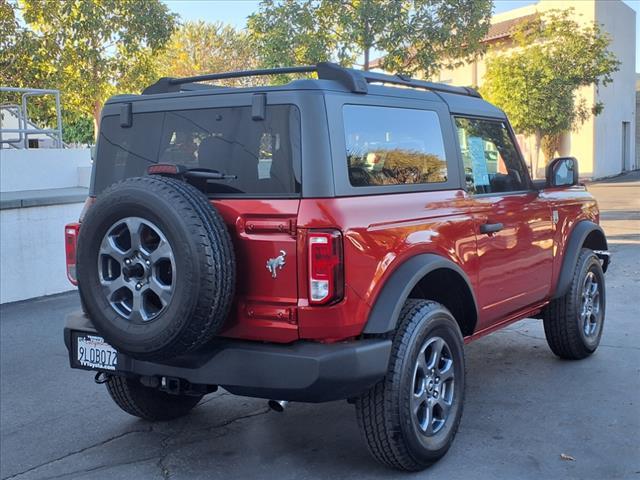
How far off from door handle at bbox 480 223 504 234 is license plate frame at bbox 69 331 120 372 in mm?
2189

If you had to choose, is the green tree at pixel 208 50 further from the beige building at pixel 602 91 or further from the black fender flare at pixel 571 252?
the black fender flare at pixel 571 252

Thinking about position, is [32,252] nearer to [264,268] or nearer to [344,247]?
[264,268]

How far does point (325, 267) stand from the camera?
3.35m

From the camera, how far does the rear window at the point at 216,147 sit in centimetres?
354

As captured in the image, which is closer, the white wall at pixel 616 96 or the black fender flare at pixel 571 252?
the black fender flare at pixel 571 252

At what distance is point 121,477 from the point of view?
12.8ft

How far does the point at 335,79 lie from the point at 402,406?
1662 mm

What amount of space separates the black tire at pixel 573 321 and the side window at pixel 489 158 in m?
0.94

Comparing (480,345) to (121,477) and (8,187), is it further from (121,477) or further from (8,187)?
(8,187)

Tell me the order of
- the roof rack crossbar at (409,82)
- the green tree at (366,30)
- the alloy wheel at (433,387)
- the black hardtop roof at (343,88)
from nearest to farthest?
the black hardtop roof at (343,88) → the alloy wheel at (433,387) → the roof rack crossbar at (409,82) → the green tree at (366,30)

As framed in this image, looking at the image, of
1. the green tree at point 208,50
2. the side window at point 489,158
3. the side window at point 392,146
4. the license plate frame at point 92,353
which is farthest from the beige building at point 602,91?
the license plate frame at point 92,353

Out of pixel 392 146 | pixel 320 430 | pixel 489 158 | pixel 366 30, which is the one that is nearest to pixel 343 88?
pixel 392 146

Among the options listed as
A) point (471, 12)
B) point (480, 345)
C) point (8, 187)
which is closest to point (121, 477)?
point (480, 345)

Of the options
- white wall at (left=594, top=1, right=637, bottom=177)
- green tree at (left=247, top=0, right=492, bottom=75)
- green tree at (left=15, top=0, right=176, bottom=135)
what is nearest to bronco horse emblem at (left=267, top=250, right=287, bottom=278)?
green tree at (left=247, top=0, right=492, bottom=75)
